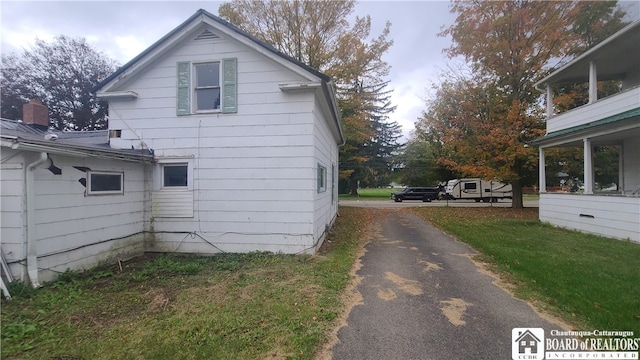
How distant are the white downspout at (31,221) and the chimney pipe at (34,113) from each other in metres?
4.75

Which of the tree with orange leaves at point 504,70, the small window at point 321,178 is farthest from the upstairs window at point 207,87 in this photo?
the tree with orange leaves at point 504,70

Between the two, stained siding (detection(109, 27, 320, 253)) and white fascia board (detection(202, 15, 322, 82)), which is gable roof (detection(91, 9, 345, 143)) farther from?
stained siding (detection(109, 27, 320, 253))

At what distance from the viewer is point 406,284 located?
5.05 meters

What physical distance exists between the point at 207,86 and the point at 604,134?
484 inches

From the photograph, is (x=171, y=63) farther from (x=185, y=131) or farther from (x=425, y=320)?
(x=425, y=320)

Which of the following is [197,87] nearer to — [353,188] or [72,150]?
[72,150]

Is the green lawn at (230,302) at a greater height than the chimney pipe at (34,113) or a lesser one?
lesser

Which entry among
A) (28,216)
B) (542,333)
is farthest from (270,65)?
(542,333)

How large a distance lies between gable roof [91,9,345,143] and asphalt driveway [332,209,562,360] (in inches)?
177

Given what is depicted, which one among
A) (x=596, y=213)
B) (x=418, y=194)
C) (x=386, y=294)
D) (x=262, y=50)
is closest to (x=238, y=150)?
(x=262, y=50)

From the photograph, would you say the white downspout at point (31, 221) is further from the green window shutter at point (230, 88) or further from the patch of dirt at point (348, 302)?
the patch of dirt at point (348, 302)

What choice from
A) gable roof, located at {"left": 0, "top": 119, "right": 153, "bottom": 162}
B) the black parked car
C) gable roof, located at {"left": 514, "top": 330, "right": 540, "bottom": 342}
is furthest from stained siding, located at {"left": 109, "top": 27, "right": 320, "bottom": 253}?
the black parked car

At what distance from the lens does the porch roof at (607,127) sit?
27.2ft

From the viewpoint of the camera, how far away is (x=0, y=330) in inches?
135
